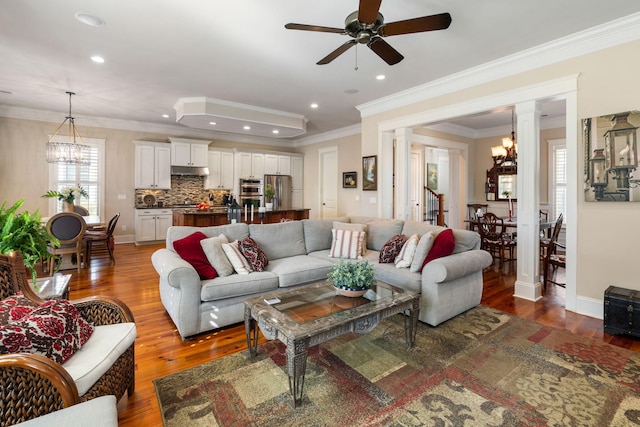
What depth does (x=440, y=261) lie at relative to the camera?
9.63 ft

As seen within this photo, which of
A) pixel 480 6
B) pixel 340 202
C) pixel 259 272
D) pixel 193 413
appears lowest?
pixel 193 413

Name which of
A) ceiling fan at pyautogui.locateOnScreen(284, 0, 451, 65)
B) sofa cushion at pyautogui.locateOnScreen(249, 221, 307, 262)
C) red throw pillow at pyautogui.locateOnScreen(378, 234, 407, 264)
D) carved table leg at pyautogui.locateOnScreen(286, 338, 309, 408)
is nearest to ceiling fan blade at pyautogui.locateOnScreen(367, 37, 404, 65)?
ceiling fan at pyautogui.locateOnScreen(284, 0, 451, 65)

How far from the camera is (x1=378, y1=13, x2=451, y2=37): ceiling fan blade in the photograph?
233 cm

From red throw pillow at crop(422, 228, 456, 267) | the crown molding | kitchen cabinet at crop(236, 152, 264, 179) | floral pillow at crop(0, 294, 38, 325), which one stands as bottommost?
floral pillow at crop(0, 294, 38, 325)

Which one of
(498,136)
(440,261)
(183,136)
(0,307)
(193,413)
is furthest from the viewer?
(183,136)

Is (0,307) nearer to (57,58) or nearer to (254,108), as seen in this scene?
(57,58)

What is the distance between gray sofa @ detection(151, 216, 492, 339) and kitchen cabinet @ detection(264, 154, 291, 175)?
5228 mm

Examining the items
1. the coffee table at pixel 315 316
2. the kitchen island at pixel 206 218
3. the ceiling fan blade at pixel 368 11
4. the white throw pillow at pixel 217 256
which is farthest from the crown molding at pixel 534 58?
the white throw pillow at pixel 217 256

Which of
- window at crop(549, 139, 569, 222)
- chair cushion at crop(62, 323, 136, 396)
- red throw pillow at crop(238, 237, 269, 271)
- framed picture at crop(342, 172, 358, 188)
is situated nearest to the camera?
chair cushion at crop(62, 323, 136, 396)

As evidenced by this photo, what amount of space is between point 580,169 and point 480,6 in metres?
2.03

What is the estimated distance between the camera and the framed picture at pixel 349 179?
25.3ft

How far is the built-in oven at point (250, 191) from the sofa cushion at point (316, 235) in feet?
15.1

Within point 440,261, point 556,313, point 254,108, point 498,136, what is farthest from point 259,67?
point 498,136

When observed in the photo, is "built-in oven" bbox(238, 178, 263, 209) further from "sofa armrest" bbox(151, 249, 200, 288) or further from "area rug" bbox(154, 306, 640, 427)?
"area rug" bbox(154, 306, 640, 427)
